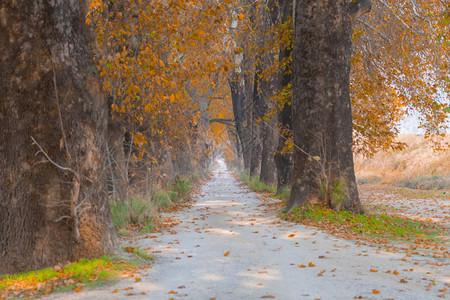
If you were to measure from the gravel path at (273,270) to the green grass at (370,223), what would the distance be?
0.83 meters

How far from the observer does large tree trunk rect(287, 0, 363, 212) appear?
9.98 m

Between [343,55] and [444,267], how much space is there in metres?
5.66

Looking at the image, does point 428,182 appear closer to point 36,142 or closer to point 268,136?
point 268,136

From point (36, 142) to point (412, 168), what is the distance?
24955mm

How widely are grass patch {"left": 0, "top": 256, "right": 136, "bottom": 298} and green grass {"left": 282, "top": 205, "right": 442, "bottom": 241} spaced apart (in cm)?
494

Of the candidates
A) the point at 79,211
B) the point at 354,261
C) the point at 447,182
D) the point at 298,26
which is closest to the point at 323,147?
the point at 298,26

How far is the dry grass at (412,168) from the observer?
22.3 metres

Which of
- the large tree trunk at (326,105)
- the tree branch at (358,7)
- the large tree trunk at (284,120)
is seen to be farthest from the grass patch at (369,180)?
the large tree trunk at (326,105)

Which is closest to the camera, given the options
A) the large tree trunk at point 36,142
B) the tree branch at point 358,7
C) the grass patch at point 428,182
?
the large tree trunk at point 36,142

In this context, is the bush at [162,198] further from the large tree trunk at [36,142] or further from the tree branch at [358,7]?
the large tree trunk at [36,142]

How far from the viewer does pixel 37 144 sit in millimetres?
5160

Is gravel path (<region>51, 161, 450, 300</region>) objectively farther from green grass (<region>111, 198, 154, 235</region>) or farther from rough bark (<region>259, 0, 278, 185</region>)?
rough bark (<region>259, 0, 278, 185</region>)

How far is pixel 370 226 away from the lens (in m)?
9.00

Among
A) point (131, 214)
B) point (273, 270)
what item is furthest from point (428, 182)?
point (273, 270)
